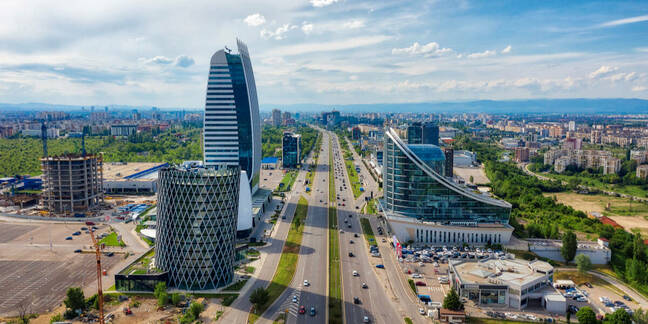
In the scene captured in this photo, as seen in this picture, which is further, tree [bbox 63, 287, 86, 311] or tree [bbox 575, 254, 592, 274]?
tree [bbox 575, 254, 592, 274]

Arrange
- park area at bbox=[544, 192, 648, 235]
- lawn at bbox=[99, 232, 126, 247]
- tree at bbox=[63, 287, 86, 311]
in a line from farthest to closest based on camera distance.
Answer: park area at bbox=[544, 192, 648, 235] → lawn at bbox=[99, 232, 126, 247] → tree at bbox=[63, 287, 86, 311]

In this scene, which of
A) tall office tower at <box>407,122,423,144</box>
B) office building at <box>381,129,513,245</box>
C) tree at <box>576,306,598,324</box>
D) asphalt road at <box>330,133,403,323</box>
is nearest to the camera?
tree at <box>576,306,598,324</box>

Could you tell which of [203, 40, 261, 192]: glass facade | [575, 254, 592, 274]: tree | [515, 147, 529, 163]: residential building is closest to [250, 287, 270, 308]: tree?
[575, 254, 592, 274]: tree

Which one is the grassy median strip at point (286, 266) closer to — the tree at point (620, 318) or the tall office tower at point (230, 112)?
the tall office tower at point (230, 112)

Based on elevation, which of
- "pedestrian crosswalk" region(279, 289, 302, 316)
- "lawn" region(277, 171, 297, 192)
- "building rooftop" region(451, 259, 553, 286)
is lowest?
"pedestrian crosswalk" region(279, 289, 302, 316)

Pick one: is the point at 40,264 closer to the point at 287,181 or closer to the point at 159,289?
the point at 159,289

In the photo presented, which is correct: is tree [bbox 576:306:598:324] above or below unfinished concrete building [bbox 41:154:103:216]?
below

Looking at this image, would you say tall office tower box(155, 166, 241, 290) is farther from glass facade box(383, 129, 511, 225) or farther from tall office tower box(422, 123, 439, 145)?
tall office tower box(422, 123, 439, 145)

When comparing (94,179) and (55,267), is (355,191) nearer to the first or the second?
(94,179)

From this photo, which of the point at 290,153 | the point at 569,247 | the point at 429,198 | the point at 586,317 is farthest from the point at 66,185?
the point at 586,317
